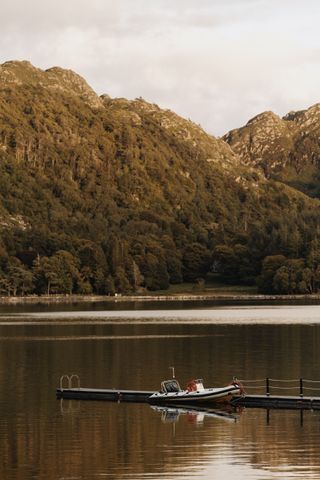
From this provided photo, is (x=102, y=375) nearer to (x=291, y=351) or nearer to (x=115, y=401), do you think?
(x=115, y=401)

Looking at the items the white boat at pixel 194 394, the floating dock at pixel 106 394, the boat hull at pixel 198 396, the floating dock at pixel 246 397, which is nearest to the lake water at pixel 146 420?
the floating dock at pixel 106 394

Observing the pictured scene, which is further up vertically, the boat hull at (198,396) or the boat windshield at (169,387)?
the boat windshield at (169,387)

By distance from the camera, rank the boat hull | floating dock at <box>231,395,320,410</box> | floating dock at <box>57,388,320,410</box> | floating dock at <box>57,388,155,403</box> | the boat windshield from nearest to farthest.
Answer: floating dock at <box>231,395,320,410</box>, floating dock at <box>57,388,320,410</box>, the boat hull, the boat windshield, floating dock at <box>57,388,155,403</box>

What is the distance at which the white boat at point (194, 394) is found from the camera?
210 feet

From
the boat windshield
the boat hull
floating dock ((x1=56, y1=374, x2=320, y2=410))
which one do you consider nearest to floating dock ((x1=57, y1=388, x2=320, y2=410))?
floating dock ((x1=56, y1=374, x2=320, y2=410))

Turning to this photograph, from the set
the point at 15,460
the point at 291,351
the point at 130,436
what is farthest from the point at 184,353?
the point at 15,460

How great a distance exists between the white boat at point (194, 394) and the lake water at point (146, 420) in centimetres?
171

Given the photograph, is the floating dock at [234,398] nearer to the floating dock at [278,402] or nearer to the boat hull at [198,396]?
the floating dock at [278,402]

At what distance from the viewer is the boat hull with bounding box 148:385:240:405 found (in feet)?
210

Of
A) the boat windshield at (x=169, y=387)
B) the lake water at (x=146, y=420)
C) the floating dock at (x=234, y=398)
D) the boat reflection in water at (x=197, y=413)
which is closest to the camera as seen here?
the lake water at (x=146, y=420)

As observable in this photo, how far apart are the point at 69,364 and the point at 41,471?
49.6 meters

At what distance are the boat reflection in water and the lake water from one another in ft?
0.40

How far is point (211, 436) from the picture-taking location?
52719 millimetres

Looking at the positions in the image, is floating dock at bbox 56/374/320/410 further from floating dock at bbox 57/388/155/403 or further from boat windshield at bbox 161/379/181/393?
boat windshield at bbox 161/379/181/393
